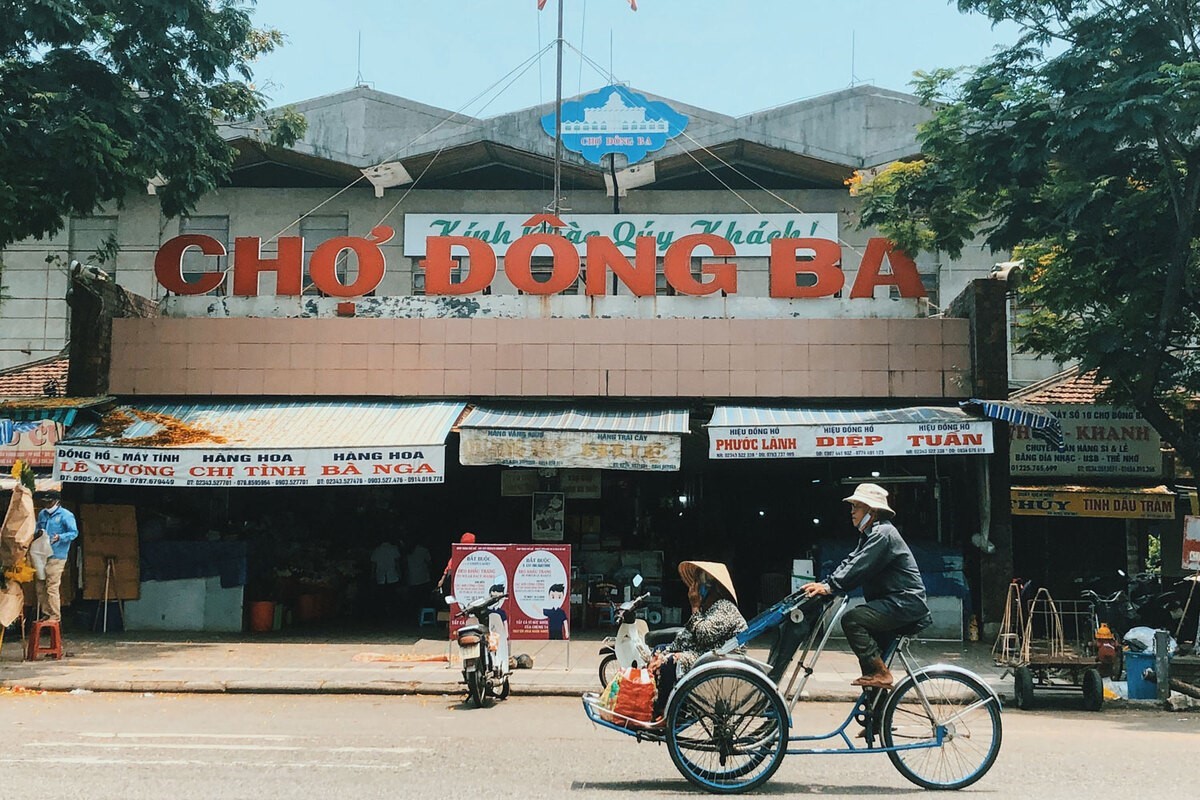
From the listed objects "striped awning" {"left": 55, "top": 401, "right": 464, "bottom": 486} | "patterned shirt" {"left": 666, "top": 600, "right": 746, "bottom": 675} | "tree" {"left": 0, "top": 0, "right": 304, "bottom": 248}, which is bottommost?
"patterned shirt" {"left": 666, "top": 600, "right": 746, "bottom": 675}

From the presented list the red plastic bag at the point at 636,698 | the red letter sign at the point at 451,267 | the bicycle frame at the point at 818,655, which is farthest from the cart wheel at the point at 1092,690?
the red letter sign at the point at 451,267

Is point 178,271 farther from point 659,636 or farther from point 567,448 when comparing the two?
point 659,636

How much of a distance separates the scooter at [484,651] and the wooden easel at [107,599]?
6757 millimetres

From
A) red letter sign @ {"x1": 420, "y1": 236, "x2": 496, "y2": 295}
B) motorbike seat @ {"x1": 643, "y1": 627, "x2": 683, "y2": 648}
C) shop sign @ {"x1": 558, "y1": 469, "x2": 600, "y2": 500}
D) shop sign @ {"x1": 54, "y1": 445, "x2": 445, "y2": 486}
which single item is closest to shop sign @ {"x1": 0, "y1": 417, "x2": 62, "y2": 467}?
shop sign @ {"x1": 54, "y1": 445, "x2": 445, "y2": 486}

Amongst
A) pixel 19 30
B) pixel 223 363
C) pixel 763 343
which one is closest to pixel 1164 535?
pixel 763 343

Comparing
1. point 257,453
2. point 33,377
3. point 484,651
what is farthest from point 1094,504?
point 33,377

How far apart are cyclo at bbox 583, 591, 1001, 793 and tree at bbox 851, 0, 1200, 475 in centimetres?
842

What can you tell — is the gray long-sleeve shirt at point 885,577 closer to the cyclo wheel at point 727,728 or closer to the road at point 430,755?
the cyclo wheel at point 727,728

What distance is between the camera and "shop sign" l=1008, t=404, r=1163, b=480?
1838cm

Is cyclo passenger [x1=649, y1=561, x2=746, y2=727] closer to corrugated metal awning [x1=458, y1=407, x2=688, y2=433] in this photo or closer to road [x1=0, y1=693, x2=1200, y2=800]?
road [x1=0, y1=693, x2=1200, y2=800]

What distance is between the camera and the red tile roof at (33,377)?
19703 mm

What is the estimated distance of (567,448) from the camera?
14047 mm

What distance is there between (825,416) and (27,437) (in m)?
10.7

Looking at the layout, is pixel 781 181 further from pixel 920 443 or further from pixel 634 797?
pixel 634 797
